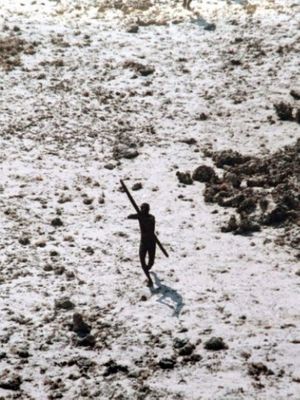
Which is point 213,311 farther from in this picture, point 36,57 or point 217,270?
point 36,57

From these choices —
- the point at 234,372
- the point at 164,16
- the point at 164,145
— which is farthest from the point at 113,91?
the point at 234,372

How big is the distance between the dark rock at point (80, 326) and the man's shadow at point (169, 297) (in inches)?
71.6

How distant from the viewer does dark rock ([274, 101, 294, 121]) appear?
896 inches

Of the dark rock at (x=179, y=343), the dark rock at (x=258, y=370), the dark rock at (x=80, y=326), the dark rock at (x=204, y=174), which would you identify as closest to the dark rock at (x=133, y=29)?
the dark rock at (x=204, y=174)

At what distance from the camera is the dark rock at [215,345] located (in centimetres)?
Answer: 1109

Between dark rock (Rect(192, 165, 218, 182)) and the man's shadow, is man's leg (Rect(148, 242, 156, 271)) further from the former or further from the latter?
dark rock (Rect(192, 165, 218, 182))

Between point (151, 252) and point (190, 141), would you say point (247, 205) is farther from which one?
point (190, 141)

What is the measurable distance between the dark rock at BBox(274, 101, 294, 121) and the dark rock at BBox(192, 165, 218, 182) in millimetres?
5031

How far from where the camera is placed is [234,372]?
10.4 m

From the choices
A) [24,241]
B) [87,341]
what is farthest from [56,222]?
[87,341]

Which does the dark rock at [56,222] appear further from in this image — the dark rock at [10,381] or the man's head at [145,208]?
the dark rock at [10,381]

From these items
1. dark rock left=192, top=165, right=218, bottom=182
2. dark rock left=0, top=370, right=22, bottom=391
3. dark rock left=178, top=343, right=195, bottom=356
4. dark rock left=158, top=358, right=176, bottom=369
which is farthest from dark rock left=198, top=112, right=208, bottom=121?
dark rock left=0, top=370, right=22, bottom=391

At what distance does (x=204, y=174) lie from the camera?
19.5 m

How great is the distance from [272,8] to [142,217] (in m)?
22.4
